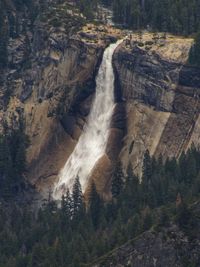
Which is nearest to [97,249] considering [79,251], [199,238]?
[79,251]

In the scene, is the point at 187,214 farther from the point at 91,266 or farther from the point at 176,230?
the point at 91,266

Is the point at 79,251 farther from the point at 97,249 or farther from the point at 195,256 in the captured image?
the point at 195,256

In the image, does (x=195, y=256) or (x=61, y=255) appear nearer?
(x=195, y=256)

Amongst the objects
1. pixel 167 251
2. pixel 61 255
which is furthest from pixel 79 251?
pixel 167 251

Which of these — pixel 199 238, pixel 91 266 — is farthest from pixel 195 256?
pixel 91 266

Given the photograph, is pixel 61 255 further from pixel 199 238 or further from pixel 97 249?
pixel 199 238

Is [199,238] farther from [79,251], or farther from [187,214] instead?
[79,251]
